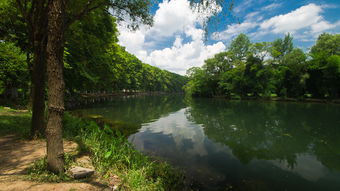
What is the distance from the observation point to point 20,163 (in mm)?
3518

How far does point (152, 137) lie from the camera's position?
908 centimetres

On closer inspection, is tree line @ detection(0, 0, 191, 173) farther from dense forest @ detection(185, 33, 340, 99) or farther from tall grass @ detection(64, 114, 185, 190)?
dense forest @ detection(185, 33, 340, 99)

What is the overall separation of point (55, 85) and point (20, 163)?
2.32 m

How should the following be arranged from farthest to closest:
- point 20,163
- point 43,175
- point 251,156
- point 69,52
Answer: point 69,52 < point 251,156 < point 20,163 < point 43,175

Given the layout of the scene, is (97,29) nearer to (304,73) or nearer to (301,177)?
(301,177)

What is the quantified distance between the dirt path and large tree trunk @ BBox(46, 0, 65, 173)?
1.65ft

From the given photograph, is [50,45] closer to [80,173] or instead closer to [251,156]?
[80,173]

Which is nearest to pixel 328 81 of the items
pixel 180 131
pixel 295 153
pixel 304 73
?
pixel 304 73

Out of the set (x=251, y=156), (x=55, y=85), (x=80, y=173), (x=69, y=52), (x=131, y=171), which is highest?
(x=69, y=52)

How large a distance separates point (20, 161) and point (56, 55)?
116 inches

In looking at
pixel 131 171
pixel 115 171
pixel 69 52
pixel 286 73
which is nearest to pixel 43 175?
pixel 115 171

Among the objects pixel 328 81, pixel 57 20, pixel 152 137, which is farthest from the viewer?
pixel 328 81

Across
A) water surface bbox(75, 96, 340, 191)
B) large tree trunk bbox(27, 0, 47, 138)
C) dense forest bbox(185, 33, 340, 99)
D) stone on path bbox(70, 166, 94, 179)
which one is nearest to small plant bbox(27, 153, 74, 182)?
stone on path bbox(70, 166, 94, 179)

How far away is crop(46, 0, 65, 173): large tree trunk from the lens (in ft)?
9.57
